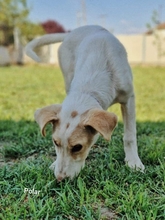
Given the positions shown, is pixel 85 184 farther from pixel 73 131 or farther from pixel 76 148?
pixel 73 131

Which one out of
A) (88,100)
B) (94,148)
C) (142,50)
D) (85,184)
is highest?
(88,100)

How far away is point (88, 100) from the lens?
2.61m

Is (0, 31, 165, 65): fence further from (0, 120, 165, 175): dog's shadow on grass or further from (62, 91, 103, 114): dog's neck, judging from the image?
(62, 91, 103, 114): dog's neck

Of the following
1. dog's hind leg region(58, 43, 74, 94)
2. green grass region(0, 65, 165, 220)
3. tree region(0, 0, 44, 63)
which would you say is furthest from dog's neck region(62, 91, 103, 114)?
tree region(0, 0, 44, 63)

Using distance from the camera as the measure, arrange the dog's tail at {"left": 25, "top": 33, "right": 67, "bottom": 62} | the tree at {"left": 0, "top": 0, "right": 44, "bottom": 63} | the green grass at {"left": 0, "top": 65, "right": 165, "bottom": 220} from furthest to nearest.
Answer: the tree at {"left": 0, "top": 0, "right": 44, "bottom": 63} → the dog's tail at {"left": 25, "top": 33, "right": 67, "bottom": 62} → the green grass at {"left": 0, "top": 65, "right": 165, "bottom": 220}

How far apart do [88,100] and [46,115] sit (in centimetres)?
36

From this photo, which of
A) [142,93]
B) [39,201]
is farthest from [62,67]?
[142,93]

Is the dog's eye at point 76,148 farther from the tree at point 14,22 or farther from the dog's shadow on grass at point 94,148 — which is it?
the tree at point 14,22

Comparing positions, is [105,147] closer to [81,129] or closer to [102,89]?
[102,89]

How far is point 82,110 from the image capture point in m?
2.47

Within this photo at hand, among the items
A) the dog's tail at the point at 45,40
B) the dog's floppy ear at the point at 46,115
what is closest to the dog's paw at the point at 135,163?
the dog's floppy ear at the point at 46,115

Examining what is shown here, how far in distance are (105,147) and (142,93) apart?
6.15 metres

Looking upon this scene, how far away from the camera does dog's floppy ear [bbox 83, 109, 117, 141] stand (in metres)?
2.26

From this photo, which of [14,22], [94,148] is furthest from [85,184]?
[14,22]
